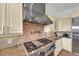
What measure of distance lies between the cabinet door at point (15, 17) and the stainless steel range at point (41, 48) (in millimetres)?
233

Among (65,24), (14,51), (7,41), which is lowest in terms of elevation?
(14,51)

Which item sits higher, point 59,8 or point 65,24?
point 59,8

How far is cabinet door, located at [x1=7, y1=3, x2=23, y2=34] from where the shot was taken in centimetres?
139

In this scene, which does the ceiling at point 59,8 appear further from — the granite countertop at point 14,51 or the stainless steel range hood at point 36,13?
the granite countertop at point 14,51

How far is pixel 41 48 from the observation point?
4.73ft

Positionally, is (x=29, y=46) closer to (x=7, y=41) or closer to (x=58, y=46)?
(x=7, y=41)

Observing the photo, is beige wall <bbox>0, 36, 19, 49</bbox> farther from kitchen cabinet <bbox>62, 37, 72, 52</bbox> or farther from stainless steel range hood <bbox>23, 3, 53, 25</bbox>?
kitchen cabinet <bbox>62, 37, 72, 52</bbox>

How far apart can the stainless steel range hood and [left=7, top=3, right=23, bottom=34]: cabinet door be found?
0.08 meters

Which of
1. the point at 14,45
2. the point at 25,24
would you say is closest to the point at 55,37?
the point at 25,24

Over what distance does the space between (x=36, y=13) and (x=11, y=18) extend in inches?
12.7

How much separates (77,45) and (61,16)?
0.44m

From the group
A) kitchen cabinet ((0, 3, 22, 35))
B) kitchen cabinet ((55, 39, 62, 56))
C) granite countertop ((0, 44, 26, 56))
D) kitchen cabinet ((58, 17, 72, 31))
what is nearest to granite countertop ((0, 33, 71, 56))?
granite countertop ((0, 44, 26, 56))

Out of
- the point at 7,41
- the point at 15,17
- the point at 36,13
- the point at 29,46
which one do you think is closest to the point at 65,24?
the point at 36,13

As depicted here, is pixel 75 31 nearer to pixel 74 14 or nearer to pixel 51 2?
pixel 74 14
